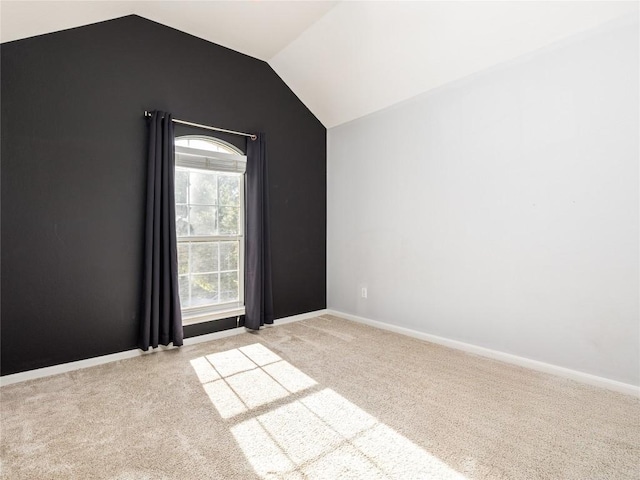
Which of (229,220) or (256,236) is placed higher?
(229,220)

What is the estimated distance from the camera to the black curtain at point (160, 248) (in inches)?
117

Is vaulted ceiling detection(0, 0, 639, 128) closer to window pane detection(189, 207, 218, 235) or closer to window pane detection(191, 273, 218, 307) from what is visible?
window pane detection(189, 207, 218, 235)

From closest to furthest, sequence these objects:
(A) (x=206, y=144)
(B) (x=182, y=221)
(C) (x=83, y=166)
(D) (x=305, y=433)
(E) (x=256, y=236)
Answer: (D) (x=305, y=433) < (C) (x=83, y=166) < (B) (x=182, y=221) < (A) (x=206, y=144) < (E) (x=256, y=236)

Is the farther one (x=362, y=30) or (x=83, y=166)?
(x=362, y=30)

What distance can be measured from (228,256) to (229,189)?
0.73m

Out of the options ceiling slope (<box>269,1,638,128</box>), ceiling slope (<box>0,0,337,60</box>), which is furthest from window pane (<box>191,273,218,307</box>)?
ceiling slope (<box>269,1,638,128</box>)

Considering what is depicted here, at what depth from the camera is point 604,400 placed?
2203 millimetres

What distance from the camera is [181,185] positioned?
3387 mm

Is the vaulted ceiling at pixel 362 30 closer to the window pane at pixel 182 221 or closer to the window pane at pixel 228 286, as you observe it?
the window pane at pixel 182 221

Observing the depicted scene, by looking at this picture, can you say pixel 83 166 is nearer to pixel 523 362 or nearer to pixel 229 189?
pixel 229 189

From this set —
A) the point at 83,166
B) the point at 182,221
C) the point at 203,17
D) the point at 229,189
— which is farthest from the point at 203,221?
the point at 203,17

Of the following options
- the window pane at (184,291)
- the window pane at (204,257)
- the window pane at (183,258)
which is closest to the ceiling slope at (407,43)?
the window pane at (204,257)

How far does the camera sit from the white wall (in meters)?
2.33

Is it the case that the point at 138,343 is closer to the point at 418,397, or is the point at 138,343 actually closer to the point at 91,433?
the point at 91,433
